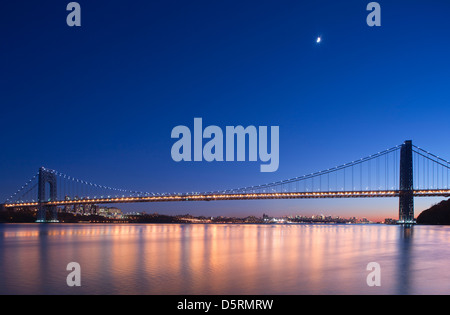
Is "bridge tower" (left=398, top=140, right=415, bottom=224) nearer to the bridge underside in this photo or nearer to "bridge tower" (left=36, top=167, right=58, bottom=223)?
the bridge underside

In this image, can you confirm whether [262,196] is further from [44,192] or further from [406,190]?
[44,192]

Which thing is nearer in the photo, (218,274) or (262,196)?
(218,274)

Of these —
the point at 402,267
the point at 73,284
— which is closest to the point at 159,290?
the point at 73,284

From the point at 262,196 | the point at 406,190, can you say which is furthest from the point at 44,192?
the point at 406,190

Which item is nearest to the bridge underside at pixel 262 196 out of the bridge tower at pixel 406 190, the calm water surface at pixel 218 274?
the bridge tower at pixel 406 190

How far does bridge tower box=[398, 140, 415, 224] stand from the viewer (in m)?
54.4

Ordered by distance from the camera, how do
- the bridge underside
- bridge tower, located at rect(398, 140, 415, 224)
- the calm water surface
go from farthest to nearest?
bridge tower, located at rect(398, 140, 415, 224)
the bridge underside
the calm water surface

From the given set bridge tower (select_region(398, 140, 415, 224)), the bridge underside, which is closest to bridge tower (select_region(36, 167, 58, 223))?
the bridge underside

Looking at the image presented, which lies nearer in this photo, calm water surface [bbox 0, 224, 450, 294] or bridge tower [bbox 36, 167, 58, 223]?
calm water surface [bbox 0, 224, 450, 294]

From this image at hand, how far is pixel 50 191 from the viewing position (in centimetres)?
7244

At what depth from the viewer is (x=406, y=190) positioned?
54.5m

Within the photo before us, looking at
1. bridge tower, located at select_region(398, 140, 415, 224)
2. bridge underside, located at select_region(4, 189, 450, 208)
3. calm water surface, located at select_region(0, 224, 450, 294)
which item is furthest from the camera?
bridge tower, located at select_region(398, 140, 415, 224)
